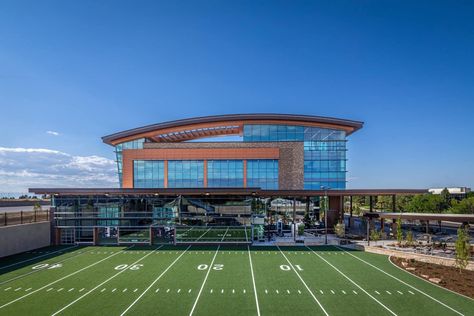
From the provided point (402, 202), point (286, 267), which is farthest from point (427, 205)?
point (286, 267)

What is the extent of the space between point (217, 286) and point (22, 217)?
22153 millimetres

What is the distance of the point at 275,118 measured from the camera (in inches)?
1793

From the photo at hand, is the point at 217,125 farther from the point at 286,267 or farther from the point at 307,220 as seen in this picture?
the point at 286,267

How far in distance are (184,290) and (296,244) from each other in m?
16.4

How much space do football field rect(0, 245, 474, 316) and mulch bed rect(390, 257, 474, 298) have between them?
0.77 meters

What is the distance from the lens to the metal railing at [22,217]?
83.7ft

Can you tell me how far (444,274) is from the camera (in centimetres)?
1858

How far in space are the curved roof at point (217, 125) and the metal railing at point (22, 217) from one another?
65.2 ft

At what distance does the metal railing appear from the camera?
25503mm

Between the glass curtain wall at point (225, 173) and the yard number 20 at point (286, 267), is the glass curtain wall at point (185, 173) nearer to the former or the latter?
the glass curtain wall at point (225, 173)

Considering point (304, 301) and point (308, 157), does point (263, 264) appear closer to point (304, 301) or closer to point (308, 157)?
point (304, 301)

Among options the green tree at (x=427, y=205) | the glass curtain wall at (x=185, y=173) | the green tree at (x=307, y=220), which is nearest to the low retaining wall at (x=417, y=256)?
the green tree at (x=307, y=220)

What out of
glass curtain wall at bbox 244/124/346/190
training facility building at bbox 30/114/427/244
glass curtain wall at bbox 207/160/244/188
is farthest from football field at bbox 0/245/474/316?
glass curtain wall at bbox 244/124/346/190

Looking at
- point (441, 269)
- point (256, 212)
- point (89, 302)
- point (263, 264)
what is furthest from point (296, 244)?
point (89, 302)
